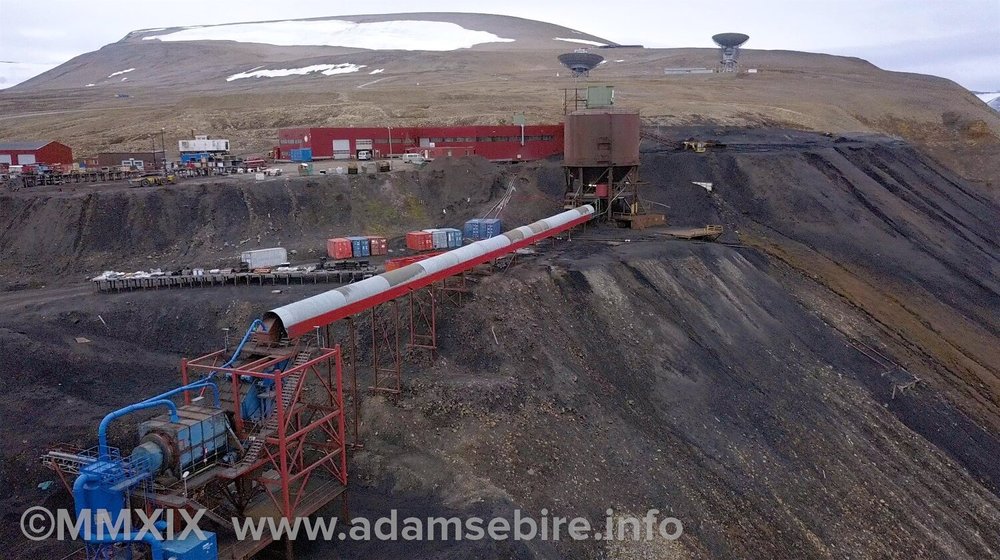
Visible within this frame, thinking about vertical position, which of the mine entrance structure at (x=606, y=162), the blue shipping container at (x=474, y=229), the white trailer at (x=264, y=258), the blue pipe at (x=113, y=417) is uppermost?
the mine entrance structure at (x=606, y=162)

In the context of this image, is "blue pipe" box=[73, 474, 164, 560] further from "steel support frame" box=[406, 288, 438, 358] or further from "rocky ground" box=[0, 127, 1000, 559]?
"steel support frame" box=[406, 288, 438, 358]

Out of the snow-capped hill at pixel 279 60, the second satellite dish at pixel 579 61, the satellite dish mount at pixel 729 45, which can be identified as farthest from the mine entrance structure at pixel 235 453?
the satellite dish mount at pixel 729 45

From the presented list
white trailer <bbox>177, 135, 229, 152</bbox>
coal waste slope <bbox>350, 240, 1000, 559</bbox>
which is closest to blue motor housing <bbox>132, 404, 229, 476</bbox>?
coal waste slope <bbox>350, 240, 1000, 559</bbox>

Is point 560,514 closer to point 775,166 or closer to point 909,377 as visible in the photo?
point 909,377

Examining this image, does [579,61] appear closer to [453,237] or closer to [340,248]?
[453,237]

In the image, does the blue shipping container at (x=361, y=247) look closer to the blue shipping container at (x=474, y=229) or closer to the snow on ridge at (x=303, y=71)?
the blue shipping container at (x=474, y=229)

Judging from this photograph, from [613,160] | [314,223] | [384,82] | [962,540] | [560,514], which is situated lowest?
[962,540]

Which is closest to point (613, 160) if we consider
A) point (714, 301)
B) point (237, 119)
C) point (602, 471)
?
point (714, 301)
